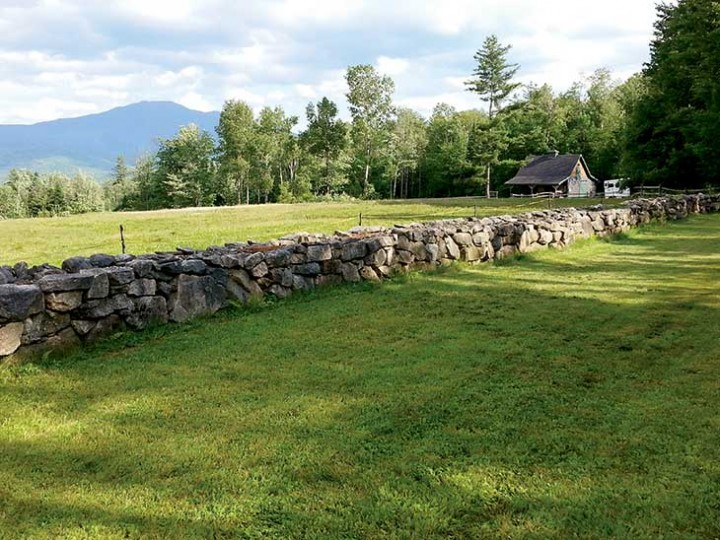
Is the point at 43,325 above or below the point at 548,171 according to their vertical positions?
below

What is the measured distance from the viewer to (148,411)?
13.1ft

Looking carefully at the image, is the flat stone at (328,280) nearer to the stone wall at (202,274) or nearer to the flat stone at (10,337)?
the stone wall at (202,274)

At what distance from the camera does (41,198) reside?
64.6m

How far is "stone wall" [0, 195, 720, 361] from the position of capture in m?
5.15

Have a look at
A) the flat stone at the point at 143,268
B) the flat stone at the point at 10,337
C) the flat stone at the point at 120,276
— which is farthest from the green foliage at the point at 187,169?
the flat stone at the point at 10,337

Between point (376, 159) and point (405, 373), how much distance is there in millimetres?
60997

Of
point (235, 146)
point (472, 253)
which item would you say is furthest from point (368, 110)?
point (472, 253)

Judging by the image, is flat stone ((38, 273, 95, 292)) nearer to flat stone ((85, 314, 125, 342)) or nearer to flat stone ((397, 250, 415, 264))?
flat stone ((85, 314, 125, 342))

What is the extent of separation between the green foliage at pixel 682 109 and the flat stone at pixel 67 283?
29998 millimetres

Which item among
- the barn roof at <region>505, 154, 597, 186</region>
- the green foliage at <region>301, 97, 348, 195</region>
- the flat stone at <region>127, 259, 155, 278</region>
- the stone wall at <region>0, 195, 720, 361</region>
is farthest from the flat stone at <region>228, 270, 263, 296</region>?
the green foliage at <region>301, 97, 348, 195</region>

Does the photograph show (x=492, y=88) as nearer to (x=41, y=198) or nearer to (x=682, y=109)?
(x=682, y=109)

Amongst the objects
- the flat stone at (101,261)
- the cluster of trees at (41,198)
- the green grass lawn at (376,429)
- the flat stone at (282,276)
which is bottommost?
the green grass lawn at (376,429)

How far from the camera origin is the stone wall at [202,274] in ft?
16.9

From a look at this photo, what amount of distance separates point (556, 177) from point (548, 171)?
1668 mm
